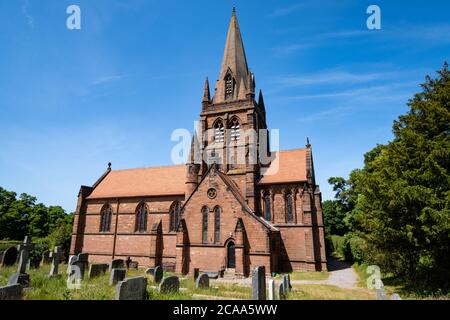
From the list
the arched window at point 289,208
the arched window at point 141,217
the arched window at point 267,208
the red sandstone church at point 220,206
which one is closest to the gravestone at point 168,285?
the red sandstone church at point 220,206

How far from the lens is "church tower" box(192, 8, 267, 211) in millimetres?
27156

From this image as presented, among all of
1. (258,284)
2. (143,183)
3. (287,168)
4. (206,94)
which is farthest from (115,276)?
(206,94)

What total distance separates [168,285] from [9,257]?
19.8 m

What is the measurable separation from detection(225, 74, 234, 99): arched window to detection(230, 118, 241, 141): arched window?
10.5ft

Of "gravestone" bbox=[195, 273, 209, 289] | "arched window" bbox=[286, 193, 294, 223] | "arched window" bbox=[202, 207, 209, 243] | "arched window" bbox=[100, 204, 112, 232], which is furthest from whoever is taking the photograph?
"arched window" bbox=[100, 204, 112, 232]

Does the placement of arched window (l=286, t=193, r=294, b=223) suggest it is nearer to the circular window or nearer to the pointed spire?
the circular window

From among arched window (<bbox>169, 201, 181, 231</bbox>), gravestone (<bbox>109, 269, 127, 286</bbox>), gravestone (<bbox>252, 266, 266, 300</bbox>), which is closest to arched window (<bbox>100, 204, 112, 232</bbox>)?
arched window (<bbox>169, 201, 181, 231</bbox>)

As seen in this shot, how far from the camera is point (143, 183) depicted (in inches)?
1272

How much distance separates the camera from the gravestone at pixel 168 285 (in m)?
11.3

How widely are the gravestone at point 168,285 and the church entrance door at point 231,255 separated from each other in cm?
1087

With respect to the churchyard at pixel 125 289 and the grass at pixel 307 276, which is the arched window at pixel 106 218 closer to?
the churchyard at pixel 125 289

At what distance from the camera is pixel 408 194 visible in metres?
11.8

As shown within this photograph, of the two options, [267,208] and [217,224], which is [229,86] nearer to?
[267,208]

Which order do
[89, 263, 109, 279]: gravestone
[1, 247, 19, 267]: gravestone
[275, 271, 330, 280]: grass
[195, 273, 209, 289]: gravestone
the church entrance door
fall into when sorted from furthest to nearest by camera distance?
[1, 247, 19, 267]: gravestone → the church entrance door → [275, 271, 330, 280]: grass → [89, 263, 109, 279]: gravestone → [195, 273, 209, 289]: gravestone
